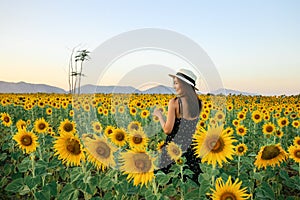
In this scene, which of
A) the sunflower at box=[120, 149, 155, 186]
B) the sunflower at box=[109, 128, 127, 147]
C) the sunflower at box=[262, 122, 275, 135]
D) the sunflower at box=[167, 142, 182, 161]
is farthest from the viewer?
the sunflower at box=[262, 122, 275, 135]

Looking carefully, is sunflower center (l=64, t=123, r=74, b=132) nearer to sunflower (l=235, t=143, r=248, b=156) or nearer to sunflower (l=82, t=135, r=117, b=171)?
sunflower (l=82, t=135, r=117, b=171)

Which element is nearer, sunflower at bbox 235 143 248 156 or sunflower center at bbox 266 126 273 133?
sunflower at bbox 235 143 248 156

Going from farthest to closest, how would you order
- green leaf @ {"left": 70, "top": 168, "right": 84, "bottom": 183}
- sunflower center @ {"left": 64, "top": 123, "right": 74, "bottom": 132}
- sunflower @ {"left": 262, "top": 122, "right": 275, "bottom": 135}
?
sunflower @ {"left": 262, "top": 122, "right": 275, "bottom": 135} → sunflower center @ {"left": 64, "top": 123, "right": 74, "bottom": 132} → green leaf @ {"left": 70, "top": 168, "right": 84, "bottom": 183}

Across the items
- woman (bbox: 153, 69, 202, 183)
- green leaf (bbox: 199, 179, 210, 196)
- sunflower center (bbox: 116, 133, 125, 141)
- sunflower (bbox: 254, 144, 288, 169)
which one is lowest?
green leaf (bbox: 199, 179, 210, 196)

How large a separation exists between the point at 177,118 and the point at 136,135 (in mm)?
1218

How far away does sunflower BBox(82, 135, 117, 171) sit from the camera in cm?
362

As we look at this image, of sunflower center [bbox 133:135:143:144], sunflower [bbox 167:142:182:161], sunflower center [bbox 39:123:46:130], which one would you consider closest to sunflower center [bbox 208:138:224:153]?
sunflower [bbox 167:142:182:161]

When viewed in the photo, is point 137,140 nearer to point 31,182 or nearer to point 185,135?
point 31,182

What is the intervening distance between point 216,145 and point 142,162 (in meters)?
0.77

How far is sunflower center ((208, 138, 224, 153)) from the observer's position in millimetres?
3621

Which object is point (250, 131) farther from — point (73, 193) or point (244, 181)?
point (73, 193)

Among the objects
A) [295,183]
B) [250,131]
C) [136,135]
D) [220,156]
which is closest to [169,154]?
[136,135]

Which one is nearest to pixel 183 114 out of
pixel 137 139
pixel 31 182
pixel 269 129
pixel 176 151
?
pixel 176 151

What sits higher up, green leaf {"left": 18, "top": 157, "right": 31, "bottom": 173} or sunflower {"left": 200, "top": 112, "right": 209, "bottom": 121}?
sunflower {"left": 200, "top": 112, "right": 209, "bottom": 121}
